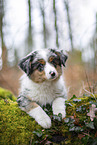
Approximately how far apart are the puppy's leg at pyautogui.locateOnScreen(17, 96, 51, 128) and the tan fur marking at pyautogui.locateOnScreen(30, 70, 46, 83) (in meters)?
0.57

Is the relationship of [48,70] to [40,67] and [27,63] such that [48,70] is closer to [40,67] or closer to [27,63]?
[40,67]

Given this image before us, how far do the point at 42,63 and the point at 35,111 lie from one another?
3.97ft

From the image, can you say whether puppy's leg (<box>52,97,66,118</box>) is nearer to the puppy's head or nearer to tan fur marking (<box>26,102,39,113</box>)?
tan fur marking (<box>26,102,39,113</box>)

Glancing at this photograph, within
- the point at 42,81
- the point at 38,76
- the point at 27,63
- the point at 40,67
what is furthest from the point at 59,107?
the point at 27,63

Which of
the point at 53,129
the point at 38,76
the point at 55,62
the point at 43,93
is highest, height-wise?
the point at 55,62

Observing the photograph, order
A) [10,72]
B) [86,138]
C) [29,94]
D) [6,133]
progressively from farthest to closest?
[10,72] < [29,94] < [6,133] < [86,138]

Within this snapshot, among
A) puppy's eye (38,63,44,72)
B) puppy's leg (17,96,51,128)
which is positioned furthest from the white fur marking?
puppy's leg (17,96,51,128)

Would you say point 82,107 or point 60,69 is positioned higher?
point 60,69

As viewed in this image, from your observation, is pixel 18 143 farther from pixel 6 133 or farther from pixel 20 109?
pixel 20 109

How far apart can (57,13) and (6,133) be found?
43.0ft

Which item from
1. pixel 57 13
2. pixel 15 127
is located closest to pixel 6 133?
pixel 15 127

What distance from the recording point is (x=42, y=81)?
3.60 meters

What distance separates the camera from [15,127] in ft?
9.06

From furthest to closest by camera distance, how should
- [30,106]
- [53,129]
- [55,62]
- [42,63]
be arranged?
[55,62]
[42,63]
[30,106]
[53,129]
